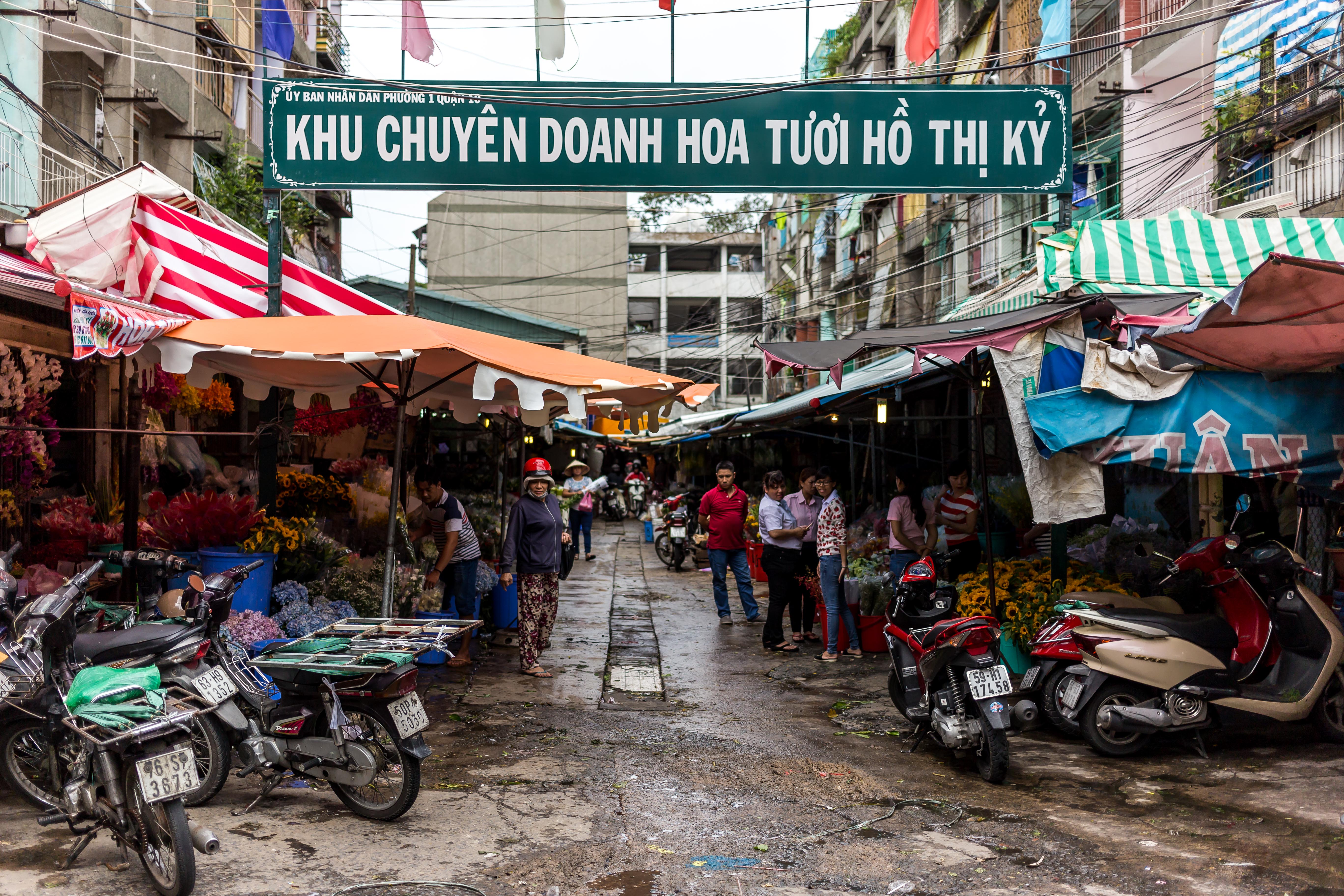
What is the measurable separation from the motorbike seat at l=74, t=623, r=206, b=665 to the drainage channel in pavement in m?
3.76

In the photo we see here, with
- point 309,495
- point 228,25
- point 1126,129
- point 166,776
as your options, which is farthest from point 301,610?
point 228,25

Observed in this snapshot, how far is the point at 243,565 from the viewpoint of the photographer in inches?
297

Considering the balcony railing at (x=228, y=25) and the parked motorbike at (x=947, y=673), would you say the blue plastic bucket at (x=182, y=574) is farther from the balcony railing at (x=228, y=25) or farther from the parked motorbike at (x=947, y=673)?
the balcony railing at (x=228, y=25)

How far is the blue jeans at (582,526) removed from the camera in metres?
19.7

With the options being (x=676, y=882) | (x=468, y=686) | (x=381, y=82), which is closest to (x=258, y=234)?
(x=381, y=82)

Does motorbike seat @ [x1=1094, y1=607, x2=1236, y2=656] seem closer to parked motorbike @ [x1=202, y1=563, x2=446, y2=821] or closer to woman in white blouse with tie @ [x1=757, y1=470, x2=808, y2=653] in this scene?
woman in white blouse with tie @ [x1=757, y1=470, x2=808, y2=653]

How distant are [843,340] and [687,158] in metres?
2.09

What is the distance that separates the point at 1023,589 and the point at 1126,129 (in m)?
11.2

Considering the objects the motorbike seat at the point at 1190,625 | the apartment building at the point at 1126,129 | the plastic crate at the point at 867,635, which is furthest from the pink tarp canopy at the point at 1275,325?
the plastic crate at the point at 867,635

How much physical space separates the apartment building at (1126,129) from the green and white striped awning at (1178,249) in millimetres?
786

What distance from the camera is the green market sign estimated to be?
8695 mm

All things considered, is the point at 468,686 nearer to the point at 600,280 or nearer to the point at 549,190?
the point at 549,190

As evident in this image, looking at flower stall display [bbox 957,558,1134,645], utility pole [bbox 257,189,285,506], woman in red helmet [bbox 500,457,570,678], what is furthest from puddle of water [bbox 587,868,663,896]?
utility pole [bbox 257,189,285,506]

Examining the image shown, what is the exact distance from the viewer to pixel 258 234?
2108 cm
